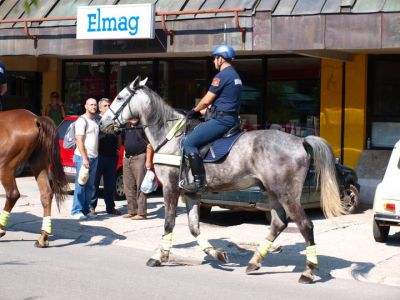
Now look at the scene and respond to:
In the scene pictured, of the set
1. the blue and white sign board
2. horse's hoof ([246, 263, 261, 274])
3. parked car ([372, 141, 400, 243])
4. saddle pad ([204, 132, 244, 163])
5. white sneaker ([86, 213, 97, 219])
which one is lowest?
white sneaker ([86, 213, 97, 219])

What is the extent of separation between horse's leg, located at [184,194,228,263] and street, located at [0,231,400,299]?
213mm

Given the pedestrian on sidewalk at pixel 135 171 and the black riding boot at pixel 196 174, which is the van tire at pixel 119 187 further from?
the black riding boot at pixel 196 174

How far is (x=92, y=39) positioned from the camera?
58.2ft

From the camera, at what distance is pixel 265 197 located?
12531 millimetres

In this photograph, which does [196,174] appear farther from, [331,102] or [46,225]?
[331,102]

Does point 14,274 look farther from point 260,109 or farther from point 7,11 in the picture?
point 7,11

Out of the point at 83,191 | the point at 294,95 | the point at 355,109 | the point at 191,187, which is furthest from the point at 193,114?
the point at 294,95

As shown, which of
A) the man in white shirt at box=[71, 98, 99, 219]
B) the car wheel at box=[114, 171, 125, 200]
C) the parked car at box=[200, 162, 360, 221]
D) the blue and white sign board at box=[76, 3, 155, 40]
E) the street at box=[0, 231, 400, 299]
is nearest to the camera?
the street at box=[0, 231, 400, 299]

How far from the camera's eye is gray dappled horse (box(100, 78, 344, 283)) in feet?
29.5

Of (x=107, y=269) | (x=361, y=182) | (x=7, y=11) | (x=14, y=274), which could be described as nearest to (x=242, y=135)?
(x=107, y=269)

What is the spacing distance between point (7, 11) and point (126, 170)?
8.44 metres

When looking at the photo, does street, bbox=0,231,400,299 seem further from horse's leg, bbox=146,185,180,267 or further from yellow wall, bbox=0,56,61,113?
yellow wall, bbox=0,56,61,113

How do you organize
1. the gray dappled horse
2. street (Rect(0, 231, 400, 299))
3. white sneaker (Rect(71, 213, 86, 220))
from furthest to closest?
1. white sneaker (Rect(71, 213, 86, 220))
2. the gray dappled horse
3. street (Rect(0, 231, 400, 299))

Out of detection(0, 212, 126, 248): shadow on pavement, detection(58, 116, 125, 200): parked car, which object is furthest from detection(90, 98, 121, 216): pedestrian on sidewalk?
detection(58, 116, 125, 200): parked car
